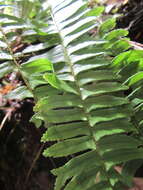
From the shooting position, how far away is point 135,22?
1668mm

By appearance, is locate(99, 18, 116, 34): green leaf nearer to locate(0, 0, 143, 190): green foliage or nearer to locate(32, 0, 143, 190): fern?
locate(0, 0, 143, 190): green foliage

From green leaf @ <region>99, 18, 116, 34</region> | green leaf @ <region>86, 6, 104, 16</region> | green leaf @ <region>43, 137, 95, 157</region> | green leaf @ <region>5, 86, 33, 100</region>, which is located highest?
green leaf @ <region>86, 6, 104, 16</region>

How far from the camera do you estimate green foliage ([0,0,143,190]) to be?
0.99m

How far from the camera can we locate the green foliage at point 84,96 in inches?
38.8

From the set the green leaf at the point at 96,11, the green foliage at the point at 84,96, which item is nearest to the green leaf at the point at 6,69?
the green foliage at the point at 84,96

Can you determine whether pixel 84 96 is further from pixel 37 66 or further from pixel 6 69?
pixel 6 69

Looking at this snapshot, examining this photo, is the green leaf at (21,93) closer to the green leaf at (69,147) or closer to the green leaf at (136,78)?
the green leaf at (69,147)

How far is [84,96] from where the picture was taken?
102 cm

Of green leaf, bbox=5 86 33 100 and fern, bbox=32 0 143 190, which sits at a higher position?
green leaf, bbox=5 86 33 100

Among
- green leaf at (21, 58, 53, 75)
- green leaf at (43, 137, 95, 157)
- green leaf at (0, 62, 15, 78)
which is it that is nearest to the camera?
green leaf at (43, 137, 95, 157)

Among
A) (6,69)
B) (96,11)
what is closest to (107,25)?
(96,11)

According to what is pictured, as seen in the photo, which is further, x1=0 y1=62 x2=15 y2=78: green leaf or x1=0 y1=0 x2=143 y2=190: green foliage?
x1=0 y1=62 x2=15 y2=78: green leaf

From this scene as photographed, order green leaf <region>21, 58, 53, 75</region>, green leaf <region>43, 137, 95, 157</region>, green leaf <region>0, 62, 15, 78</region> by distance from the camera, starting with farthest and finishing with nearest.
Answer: green leaf <region>0, 62, 15, 78</region> → green leaf <region>21, 58, 53, 75</region> → green leaf <region>43, 137, 95, 157</region>

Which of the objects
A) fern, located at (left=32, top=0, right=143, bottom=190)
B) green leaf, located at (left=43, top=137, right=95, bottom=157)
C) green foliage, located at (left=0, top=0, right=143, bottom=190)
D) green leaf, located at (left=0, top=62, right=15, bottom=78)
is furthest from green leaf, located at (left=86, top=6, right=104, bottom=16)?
green leaf, located at (left=43, top=137, right=95, bottom=157)
